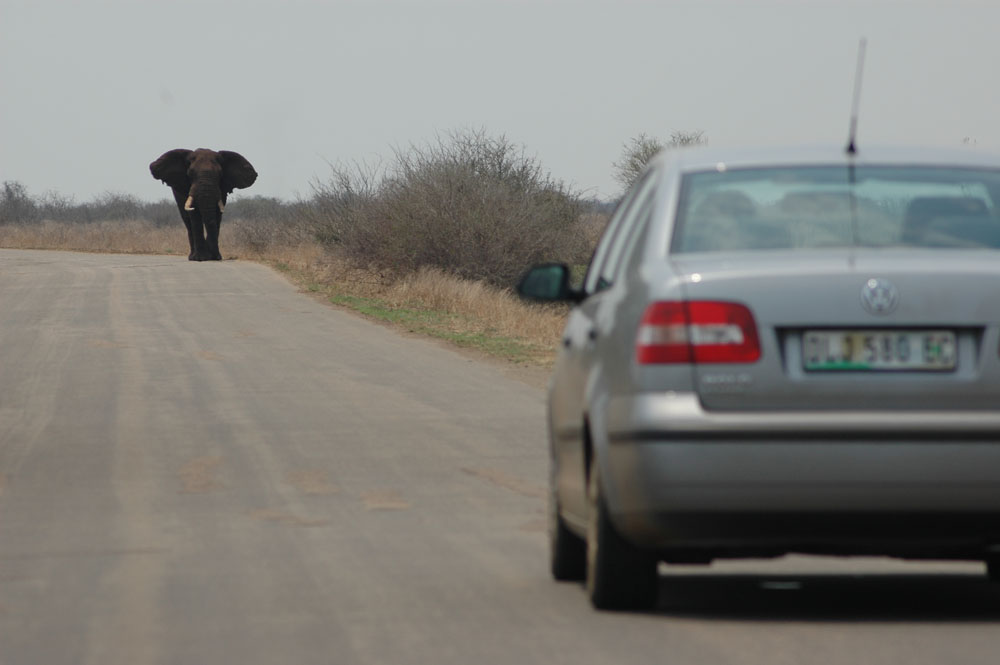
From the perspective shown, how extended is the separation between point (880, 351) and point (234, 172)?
46.3 metres

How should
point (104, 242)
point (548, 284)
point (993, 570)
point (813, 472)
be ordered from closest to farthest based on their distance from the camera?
1. point (813, 472)
2. point (993, 570)
3. point (548, 284)
4. point (104, 242)

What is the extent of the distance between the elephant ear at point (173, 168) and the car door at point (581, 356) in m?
43.7

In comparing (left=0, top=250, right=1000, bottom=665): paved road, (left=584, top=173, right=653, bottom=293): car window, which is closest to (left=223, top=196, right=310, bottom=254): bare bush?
(left=0, top=250, right=1000, bottom=665): paved road

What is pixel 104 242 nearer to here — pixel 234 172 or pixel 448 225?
pixel 234 172

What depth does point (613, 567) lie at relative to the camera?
6535 mm

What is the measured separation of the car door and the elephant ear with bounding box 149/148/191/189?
43738 millimetres

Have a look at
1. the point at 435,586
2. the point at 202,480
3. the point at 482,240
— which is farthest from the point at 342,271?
the point at 435,586

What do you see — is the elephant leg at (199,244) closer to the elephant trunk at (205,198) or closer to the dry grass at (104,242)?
the elephant trunk at (205,198)

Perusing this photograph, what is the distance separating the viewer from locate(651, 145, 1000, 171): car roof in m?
6.80

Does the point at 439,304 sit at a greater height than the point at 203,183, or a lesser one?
lesser

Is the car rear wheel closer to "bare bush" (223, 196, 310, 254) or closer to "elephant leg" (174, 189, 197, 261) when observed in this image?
"bare bush" (223, 196, 310, 254)

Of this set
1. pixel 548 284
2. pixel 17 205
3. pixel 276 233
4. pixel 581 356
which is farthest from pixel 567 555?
pixel 17 205

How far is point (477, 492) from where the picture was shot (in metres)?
11.1

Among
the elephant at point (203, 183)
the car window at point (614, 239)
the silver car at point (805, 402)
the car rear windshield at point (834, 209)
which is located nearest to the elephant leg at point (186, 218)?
the elephant at point (203, 183)
